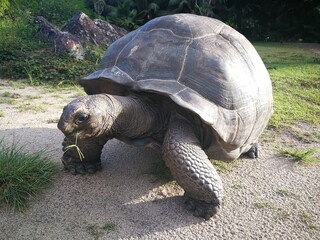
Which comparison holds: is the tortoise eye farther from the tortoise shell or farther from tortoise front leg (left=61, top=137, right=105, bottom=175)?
tortoise front leg (left=61, top=137, right=105, bottom=175)

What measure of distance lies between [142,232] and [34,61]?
5786mm

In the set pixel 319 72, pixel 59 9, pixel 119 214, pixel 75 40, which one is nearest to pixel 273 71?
pixel 319 72

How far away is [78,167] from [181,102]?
124 cm

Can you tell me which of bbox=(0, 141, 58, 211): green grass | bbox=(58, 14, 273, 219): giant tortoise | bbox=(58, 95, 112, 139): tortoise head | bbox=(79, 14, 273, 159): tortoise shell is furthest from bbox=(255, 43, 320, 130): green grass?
bbox=(0, 141, 58, 211): green grass

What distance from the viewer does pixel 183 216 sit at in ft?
8.86

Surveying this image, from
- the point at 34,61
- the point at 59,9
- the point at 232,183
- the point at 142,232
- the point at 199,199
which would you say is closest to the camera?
the point at 142,232

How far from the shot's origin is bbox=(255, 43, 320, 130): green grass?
499cm

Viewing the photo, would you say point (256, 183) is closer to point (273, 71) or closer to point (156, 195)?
point (156, 195)

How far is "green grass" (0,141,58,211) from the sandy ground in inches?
2.8

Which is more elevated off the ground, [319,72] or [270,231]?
[270,231]

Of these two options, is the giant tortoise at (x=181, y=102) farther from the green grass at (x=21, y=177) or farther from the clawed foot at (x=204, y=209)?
the green grass at (x=21, y=177)

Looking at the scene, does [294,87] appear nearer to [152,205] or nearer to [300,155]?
[300,155]

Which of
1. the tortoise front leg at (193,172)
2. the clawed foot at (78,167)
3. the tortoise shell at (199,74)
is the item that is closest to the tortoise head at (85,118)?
the tortoise shell at (199,74)

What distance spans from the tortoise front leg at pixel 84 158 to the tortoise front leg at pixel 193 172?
73 centimetres
